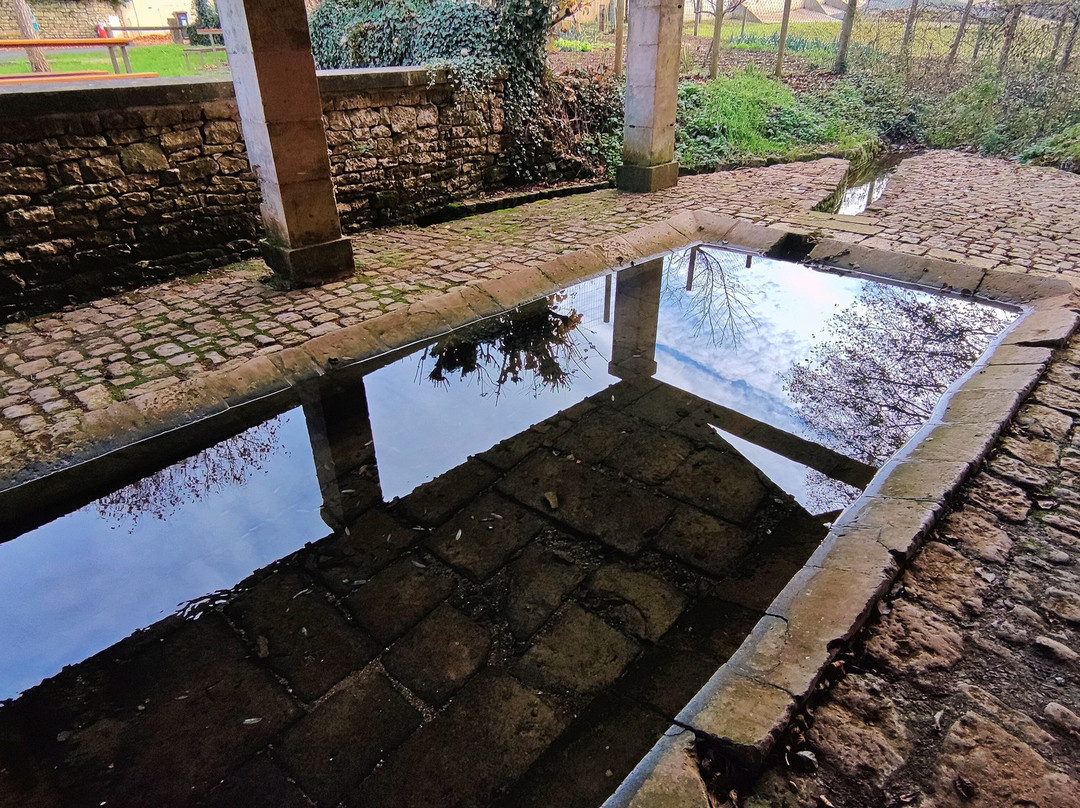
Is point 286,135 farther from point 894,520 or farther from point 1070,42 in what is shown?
point 1070,42

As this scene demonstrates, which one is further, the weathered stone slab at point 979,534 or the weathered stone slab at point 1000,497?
the weathered stone slab at point 1000,497

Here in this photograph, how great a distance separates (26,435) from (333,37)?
9.12 m

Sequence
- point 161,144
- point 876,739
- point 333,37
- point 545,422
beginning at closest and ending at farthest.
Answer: point 876,739, point 545,422, point 161,144, point 333,37

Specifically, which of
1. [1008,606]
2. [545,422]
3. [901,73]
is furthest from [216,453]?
[901,73]

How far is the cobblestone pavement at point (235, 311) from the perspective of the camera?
13.2 feet

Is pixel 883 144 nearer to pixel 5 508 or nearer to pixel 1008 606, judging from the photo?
pixel 1008 606

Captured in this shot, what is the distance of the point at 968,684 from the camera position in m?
2.13

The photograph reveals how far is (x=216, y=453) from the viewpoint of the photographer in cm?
377

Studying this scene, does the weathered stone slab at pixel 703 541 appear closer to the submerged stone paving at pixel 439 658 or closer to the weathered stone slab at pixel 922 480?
→ the submerged stone paving at pixel 439 658

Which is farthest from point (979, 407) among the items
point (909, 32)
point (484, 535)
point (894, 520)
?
point (909, 32)

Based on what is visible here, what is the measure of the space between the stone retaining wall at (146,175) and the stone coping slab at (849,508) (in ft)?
7.25

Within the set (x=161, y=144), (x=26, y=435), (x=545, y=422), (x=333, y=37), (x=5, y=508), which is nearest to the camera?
(x=5, y=508)

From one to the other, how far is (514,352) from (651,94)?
499cm

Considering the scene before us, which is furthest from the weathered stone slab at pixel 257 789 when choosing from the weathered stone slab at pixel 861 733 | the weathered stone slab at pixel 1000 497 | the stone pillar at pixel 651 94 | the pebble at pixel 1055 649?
the stone pillar at pixel 651 94
